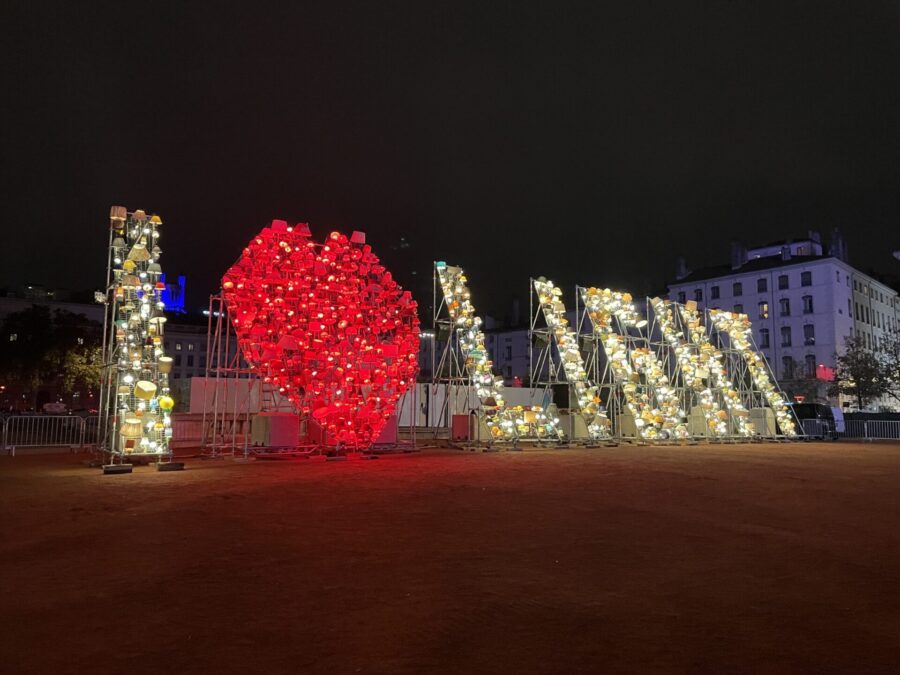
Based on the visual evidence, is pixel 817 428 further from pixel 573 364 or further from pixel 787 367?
pixel 787 367

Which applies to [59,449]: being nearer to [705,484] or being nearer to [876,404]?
[705,484]

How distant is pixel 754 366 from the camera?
29250 mm

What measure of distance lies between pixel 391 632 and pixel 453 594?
0.91m

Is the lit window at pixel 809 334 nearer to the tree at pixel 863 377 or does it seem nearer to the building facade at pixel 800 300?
the building facade at pixel 800 300

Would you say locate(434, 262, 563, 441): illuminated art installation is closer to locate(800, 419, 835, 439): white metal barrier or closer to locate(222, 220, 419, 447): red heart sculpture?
locate(222, 220, 419, 447): red heart sculpture

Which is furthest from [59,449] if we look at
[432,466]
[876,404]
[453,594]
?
[876,404]

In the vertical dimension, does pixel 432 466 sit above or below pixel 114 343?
below

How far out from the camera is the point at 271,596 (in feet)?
16.2

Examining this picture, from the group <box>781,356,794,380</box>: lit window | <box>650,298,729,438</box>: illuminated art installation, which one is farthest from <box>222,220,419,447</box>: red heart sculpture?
<box>781,356,794,380</box>: lit window

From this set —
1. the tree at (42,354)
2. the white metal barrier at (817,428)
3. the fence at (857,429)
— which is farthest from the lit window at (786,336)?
the tree at (42,354)

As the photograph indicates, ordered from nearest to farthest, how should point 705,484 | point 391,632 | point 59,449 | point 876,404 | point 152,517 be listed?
point 391,632, point 152,517, point 705,484, point 59,449, point 876,404

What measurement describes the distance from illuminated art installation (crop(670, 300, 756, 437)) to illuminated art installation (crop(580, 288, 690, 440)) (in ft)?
9.98

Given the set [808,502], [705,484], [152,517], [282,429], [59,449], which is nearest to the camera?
[152,517]

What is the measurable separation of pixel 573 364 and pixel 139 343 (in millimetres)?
13914
